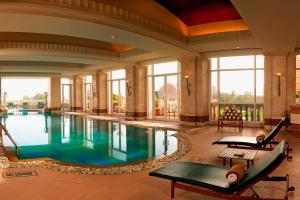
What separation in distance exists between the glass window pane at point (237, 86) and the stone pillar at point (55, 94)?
1524 centimetres

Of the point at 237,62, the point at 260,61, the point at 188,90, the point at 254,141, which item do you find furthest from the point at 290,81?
the point at 254,141

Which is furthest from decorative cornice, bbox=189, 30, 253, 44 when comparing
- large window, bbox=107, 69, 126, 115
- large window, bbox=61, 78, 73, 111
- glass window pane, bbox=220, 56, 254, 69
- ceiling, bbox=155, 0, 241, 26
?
large window, bbox=61, 78, 73, 111

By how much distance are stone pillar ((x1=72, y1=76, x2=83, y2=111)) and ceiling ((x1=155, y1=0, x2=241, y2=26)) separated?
14531 mm

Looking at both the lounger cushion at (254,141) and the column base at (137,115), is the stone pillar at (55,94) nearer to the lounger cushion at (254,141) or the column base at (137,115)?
the column base at (137,115)

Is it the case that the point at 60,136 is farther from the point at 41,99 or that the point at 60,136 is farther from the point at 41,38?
the point at 41,99

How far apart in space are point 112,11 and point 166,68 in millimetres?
7785

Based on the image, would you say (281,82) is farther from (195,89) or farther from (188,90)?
(188,90)

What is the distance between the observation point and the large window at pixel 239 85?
424 inches

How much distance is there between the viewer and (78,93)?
73.0ft

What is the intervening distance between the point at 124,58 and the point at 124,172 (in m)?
8.65

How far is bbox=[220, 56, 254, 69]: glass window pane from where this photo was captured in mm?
10884

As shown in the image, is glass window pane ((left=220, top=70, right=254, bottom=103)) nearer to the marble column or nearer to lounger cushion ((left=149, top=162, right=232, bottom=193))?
the marble column

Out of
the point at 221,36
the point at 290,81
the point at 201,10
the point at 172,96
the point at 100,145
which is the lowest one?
the point at 100,145

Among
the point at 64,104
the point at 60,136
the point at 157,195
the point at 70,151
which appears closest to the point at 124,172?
the point at 157,195
